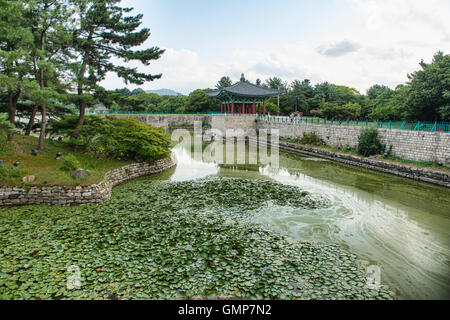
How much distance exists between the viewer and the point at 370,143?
683 inches

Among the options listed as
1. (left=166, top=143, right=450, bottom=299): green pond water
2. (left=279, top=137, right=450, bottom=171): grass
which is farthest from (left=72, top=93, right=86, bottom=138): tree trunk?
(left=279, top=137, right=450, bottom=171): grass

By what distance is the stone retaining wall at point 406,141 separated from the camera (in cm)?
1389

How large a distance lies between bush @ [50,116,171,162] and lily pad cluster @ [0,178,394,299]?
14.8 feet

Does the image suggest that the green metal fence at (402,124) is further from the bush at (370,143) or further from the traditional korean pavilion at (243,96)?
the traditional korean pavilion at (243,96)

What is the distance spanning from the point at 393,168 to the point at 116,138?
1503 centimetres

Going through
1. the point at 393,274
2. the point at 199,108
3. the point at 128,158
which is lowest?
the point at 393,274

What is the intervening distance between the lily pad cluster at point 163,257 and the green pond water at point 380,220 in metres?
0.63

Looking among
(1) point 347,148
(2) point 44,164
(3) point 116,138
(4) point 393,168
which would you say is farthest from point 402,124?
(2) point 44,164

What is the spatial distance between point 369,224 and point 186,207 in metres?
5.84

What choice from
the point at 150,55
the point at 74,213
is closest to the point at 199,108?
the point at 150,55

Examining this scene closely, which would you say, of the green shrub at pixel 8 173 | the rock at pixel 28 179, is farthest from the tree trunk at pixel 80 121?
the rock at pixel 28 179

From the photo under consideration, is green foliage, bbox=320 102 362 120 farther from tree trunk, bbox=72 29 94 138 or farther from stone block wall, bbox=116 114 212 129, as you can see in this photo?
tree trunk, bbox=72 29 94 138

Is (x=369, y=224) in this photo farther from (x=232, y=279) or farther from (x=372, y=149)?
(x=372, y=149)
